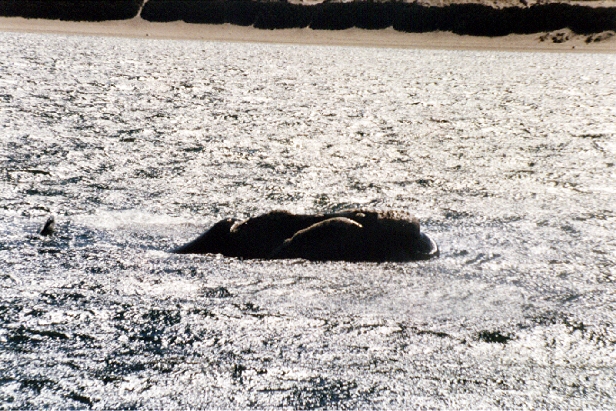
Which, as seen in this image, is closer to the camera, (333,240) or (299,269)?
(299,269)

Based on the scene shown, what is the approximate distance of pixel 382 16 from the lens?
133 ft

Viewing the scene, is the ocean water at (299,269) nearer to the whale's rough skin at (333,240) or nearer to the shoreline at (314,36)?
the whale's rough skin at (333,240)

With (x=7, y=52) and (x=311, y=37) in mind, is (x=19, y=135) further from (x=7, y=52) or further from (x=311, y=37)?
(x=311, y=37)

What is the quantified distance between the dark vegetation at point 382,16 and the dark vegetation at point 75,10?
167 cm

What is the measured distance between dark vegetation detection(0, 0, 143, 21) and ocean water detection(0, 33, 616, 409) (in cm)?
2757

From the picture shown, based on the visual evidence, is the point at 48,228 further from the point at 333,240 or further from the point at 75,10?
the point at 75,10

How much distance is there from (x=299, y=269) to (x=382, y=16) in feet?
117

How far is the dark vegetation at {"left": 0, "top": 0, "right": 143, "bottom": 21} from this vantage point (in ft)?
139

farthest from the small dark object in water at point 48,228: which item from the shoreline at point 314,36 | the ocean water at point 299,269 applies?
the shoreline at point 314,36

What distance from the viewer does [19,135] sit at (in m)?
12.1

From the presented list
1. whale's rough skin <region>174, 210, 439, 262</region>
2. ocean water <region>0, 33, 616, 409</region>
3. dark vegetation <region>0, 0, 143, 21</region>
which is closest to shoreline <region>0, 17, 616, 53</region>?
dark vegetation <region>0, 0, 143, 21</region>

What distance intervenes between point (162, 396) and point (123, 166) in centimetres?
622

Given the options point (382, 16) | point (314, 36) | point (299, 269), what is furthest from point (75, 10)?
point (299, 269)

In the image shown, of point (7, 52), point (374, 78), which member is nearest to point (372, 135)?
point (374, 78)
